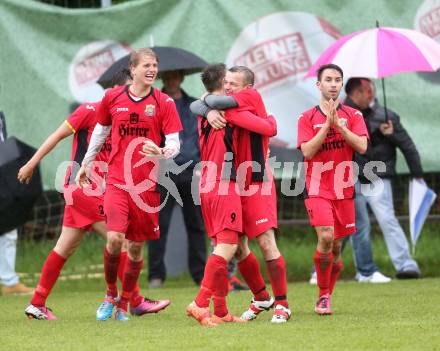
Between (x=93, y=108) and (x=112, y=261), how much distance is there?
4.20 ft

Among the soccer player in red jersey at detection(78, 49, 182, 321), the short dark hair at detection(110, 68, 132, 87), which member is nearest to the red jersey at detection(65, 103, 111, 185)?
the short dark hair at detection(110, 68, 132, 87)

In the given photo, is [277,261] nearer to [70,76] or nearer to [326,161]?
[326,161]

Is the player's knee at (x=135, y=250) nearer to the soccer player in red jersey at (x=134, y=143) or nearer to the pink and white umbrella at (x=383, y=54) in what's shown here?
the soccer player in red jersey at (x=134, y=143)

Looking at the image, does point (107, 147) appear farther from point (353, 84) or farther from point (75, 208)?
point (353, 84)

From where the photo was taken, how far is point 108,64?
44.1 feet

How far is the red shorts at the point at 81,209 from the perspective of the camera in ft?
30.9

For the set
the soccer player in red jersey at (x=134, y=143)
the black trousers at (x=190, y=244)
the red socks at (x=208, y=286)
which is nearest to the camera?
the red socks at (x=208, y=286)

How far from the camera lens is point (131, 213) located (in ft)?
29.1

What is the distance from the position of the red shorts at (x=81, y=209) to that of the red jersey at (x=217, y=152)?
131cm

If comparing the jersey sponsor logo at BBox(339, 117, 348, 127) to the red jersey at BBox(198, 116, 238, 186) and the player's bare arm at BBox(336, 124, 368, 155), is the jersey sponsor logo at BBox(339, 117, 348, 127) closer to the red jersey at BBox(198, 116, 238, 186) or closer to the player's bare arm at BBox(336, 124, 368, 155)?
the player's bare arm at BBox(336, 124, 368, 155)

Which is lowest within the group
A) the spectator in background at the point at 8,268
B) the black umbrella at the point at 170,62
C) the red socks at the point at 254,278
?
the spectator in background at the point at 8,268

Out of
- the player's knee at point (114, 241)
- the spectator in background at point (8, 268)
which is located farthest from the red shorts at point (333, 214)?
the spectator in background at point (8, 268)

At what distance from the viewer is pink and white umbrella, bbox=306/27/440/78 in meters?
10.9

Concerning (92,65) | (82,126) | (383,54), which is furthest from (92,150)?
(92,65)
